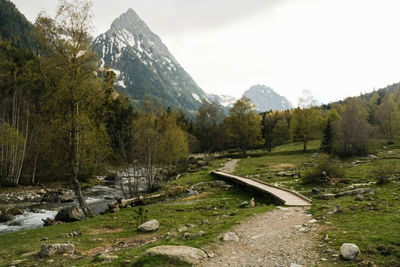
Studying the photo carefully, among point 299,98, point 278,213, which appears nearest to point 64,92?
point 278,213

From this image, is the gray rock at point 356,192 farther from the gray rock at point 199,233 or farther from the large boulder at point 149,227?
the large boulder at point 149,227

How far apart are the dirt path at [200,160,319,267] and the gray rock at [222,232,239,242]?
0.22 meters

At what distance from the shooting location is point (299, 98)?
69438 millimetres

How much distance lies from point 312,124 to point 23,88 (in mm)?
68506

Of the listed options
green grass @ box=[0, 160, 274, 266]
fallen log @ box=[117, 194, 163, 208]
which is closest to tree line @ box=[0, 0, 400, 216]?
fallen log @ box=[117, 194, 163, 208]

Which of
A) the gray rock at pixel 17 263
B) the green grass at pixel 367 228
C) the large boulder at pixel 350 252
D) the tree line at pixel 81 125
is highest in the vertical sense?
the tree line at pixel 81 125

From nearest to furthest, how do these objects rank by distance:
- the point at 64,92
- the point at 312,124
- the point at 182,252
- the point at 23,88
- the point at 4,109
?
the point at 182,252
the point at 64,92
the point at 4,109
the point at 23,88
the point at 312,124

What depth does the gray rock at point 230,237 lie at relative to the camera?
34.7ft

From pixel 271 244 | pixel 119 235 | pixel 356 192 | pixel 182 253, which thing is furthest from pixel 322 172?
pixel 182 253

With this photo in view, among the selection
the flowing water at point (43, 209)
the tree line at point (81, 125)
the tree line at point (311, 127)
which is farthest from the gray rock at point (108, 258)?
the tree line at point (311, 127)

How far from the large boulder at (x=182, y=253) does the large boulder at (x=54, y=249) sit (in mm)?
5058

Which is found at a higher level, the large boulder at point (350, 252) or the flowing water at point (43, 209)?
the large boulder at point (350, 252)

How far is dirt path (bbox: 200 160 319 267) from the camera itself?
814 cm

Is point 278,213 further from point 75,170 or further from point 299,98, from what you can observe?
point 299,98
